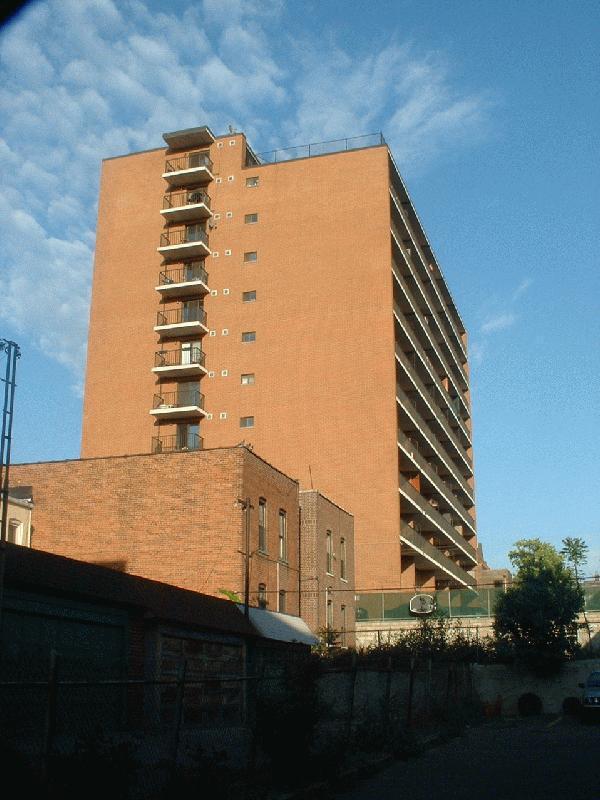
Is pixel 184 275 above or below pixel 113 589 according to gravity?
above

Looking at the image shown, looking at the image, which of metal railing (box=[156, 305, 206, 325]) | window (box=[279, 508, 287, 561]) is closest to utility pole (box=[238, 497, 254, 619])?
window (box=[279, 508, 287, 561])

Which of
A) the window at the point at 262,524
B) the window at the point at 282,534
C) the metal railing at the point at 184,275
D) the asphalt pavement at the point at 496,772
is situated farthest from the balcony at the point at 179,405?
the asphalt pavement at the point at 496,772

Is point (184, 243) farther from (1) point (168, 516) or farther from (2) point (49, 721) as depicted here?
(2) point (49, 721)

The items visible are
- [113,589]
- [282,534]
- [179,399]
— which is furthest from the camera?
[179,399]

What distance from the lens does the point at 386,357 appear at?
174 feet

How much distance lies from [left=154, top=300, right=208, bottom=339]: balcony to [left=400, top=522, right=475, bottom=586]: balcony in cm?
1712

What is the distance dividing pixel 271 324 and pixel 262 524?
20353 millimetres

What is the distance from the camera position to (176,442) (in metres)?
55.4

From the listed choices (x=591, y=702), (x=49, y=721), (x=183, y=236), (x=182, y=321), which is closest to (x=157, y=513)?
(x=591, y=702)

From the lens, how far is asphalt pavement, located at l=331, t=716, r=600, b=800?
14008 mm

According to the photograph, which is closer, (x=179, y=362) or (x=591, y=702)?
(x=591, y=702)

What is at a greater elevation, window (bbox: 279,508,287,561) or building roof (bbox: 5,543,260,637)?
window (bbox: 279,508,287,561)

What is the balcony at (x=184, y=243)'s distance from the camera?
57.7 m

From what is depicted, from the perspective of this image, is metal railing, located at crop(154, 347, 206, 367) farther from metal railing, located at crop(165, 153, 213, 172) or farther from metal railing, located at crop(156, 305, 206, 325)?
metal railing, located at crop(165, 153, 213, 172)
